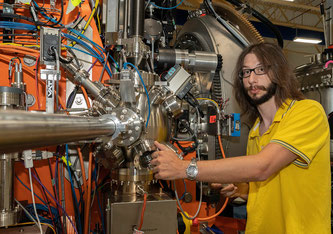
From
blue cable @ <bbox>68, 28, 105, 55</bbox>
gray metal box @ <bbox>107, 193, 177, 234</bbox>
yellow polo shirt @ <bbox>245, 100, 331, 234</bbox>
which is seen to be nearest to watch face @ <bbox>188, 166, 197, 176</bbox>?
gray metal box @ <bbox>107, 193, 177, 234</bbox>

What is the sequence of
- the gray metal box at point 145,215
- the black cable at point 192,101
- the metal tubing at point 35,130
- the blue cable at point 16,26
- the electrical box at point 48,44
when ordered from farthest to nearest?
the black cable at point 192,101, the blue cable at point 16,26, the electrical box at point 48,44, the gray metal box at point 145,215, the metal tubing at point 35,130

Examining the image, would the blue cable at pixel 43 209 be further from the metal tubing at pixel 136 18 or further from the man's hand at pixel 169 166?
the metal tubing at pixel 136 18

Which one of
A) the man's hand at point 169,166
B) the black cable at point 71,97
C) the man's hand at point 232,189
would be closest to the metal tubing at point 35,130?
the man's hand at point 169,166

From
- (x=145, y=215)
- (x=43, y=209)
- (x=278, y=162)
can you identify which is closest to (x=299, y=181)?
→ (x=278, y=162)

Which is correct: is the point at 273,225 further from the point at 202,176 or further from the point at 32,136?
the point at 32,136

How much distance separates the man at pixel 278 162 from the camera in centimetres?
113

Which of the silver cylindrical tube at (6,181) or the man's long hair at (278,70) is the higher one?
the man's long hair at (278,70)

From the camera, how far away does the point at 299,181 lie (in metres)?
1.27

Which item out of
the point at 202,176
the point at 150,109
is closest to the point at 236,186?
the point at 202,176

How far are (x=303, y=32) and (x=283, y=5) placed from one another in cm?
113

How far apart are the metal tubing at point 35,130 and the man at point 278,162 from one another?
52 centimetres

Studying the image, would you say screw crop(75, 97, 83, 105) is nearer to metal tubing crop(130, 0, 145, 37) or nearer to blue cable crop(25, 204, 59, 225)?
metal tubing crop(130, 0, 145, 37)

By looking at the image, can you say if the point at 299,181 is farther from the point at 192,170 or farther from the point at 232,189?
the point at 192,170

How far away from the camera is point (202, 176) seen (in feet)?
3.69
